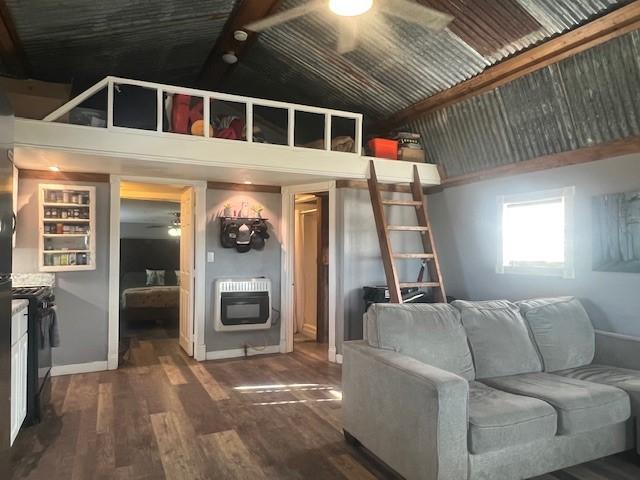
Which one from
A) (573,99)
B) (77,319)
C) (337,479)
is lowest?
(337,479)

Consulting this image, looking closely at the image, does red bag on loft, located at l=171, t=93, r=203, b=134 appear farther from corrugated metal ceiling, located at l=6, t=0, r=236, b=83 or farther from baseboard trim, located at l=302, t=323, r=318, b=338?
baseboard trim, located at l=302, t=323, r=318, b=338

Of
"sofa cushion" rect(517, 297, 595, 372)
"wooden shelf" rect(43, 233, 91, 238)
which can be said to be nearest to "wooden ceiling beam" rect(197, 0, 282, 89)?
"wooden shelf" rect(43, 233, 91, 238)

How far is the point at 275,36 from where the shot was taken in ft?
13.6

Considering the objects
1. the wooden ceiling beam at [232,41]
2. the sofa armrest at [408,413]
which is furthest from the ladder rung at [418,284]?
the wooden ceiling beam at [232,41]

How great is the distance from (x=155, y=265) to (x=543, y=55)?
8.53 m

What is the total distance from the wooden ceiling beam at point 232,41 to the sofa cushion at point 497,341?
9.40 feet

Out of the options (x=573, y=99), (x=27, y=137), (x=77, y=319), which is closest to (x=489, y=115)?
(x=573, y=99)

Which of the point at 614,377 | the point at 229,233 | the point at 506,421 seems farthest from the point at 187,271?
the point at 614,377

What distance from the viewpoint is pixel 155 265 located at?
9477mm

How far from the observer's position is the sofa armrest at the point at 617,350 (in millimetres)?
2902

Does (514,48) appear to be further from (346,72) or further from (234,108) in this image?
(234,108)

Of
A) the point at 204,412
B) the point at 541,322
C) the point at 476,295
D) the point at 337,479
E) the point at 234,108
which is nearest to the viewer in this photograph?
the point at 337,479

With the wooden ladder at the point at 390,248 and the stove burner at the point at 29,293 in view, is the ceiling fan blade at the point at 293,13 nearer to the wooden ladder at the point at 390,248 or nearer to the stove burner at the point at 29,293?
the wooden ladder at the point at 390,248

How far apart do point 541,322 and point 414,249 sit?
2190 millimetres
